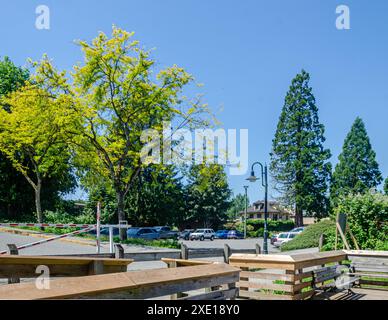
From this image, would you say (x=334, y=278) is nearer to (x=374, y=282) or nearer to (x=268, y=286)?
(x=374, y=282)

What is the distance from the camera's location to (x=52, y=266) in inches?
207

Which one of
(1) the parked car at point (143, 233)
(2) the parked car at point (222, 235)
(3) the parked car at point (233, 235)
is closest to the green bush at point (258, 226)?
(3) the parked car at point (233, 235)

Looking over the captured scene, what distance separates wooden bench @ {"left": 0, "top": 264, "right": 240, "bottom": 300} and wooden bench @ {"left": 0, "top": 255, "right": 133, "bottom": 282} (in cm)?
148

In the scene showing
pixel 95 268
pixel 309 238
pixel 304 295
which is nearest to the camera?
pixel 95 268

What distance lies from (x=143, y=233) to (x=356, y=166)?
3486cm

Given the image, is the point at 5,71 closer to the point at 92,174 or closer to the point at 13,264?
the point at 92,174

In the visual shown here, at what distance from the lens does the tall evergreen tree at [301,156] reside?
57.5 meters

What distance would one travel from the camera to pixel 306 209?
189 ft

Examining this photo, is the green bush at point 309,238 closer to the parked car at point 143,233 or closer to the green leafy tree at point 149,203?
the parked car at point 143,233

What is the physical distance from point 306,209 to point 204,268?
55064 millimetres

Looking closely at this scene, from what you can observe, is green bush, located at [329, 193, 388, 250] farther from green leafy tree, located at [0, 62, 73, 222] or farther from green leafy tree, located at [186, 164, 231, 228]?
green leafy tree, located at [186, 164, 231, 228]

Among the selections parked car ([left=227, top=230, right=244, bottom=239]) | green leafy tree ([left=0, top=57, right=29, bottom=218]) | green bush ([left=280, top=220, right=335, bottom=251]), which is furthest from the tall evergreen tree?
green leafy tree ([left=0, top=57, right=29, bottom=218])

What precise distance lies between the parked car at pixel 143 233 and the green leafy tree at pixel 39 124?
10.1 metres

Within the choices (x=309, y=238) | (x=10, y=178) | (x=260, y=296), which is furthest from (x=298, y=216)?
(x=260, y=296)
